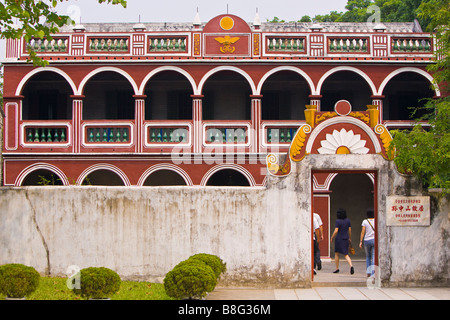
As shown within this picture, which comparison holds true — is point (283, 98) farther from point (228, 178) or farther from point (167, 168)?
point (167, 168)

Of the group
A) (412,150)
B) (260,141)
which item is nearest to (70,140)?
(260,141)

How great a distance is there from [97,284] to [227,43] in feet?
36.4

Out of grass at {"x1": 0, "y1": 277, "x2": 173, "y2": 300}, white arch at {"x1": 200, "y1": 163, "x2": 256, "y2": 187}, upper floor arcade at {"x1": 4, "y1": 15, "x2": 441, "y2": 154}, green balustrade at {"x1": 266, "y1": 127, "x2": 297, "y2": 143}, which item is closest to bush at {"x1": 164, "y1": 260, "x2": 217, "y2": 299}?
grass at {"x1": 0, "y1": 277, "x2": 173, "y2": 300}

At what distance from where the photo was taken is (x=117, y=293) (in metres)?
10.6

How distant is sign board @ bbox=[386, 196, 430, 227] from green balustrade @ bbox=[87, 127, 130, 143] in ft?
31.0

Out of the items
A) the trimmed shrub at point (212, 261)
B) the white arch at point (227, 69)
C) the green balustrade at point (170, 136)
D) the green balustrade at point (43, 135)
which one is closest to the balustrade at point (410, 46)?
the white arch at point (227, 69)

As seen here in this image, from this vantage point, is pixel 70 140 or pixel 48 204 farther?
pixel 70 140

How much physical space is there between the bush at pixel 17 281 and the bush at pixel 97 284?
779mm

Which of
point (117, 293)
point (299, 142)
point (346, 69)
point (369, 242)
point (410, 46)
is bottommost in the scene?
point (117, 293)

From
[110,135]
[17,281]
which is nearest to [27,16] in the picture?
[17,281]

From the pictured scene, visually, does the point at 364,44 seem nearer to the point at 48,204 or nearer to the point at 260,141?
the point at 260,141

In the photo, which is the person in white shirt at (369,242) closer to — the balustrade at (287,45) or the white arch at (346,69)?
the white arch at (346,69)

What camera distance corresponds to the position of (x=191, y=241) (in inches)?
461
